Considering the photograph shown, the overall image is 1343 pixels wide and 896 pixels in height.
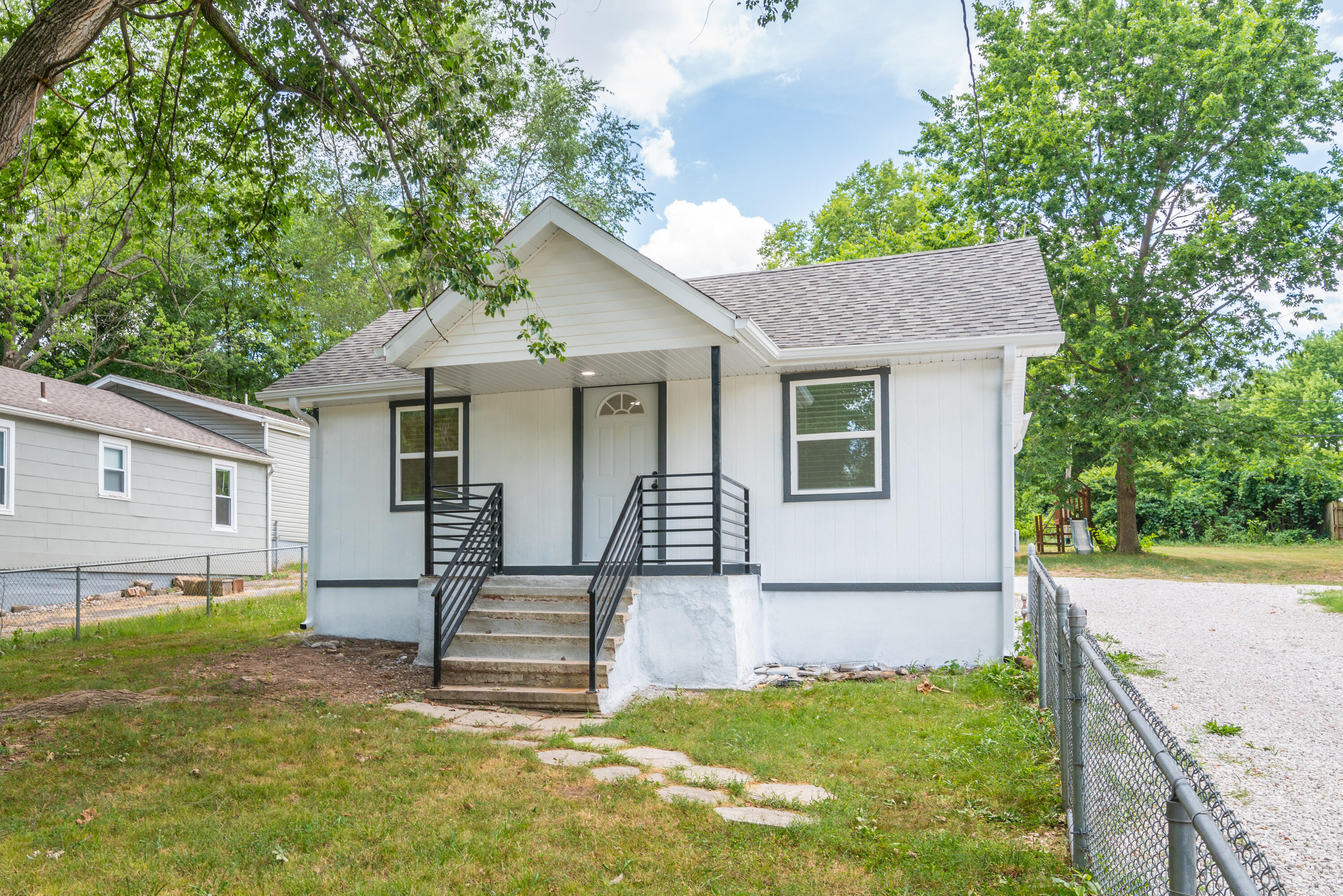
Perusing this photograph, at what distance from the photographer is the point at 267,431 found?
21.0m

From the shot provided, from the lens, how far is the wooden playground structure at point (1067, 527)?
22.8m

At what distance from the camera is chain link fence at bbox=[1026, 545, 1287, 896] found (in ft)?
5.54

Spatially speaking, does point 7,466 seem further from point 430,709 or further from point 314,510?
point 430,709

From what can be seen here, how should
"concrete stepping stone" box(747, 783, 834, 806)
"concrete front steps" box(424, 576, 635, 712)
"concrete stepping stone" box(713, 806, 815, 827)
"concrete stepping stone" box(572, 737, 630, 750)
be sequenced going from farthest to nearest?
"concrete front steps" box(424, 576, 635, 712) → "concrete stepping stone" box(572, 737, 630, 750) → "concrete stepping stone" box(747, 783, 834, 806) → "concrete stepping stone" box(713, 806, 815, 827)

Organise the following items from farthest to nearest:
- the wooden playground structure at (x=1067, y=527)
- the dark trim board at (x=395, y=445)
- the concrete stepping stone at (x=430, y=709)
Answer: the wooden playground structure at (x=1067, y=527)
the dark trim board at (x=395, y=445)
the concrete stepping stone at (x=430, y=709)

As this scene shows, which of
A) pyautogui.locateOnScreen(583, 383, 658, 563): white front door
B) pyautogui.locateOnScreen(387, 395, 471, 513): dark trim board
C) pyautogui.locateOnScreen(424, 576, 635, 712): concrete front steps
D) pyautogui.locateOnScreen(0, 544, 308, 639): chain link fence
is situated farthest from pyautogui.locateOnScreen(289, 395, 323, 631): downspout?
pyautogui.locateOnScreen(583, 383, 658, 563): white front door

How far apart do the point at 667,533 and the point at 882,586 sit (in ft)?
7.84

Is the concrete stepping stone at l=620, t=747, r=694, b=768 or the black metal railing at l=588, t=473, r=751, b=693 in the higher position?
the black metal railing at l=588, t=473, r=751, b=693

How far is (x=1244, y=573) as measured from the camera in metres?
16.9

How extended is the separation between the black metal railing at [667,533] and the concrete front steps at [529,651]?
129mm

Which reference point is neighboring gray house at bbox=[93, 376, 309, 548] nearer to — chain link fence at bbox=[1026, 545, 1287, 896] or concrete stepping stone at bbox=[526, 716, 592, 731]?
concrete stepping stone at bbox=[526, 716, 592, 731]

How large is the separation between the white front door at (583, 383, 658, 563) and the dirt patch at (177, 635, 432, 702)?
2.43 m

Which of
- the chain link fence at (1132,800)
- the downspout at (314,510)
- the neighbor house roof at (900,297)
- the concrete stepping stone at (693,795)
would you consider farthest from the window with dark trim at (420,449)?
the chain link fence at (1132,800)

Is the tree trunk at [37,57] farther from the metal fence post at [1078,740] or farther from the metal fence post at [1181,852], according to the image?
the metal fence post at [1181,852]
